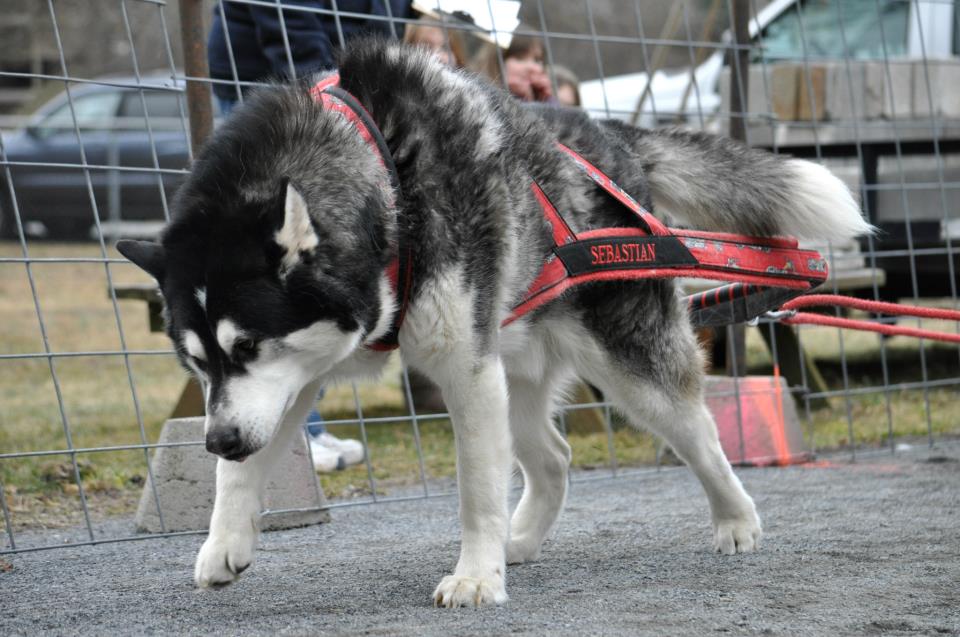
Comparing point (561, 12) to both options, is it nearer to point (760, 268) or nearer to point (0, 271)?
point (0, 271)

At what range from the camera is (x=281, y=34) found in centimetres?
429

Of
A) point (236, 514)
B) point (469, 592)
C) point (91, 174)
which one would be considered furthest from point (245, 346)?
point (91, 174)

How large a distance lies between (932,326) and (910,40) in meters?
2.08

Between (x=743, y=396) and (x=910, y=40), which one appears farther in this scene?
(x=910, y=40)

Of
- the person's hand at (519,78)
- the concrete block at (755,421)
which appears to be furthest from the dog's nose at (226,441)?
the person's hand at (519,78)

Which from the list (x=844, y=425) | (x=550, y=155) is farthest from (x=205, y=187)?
(x=844, y=425)

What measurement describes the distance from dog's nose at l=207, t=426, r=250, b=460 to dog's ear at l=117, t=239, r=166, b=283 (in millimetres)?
388

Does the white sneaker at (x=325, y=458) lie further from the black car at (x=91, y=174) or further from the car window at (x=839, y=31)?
the black car at (x=91, y=174)

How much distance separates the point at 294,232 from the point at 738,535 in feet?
5.02

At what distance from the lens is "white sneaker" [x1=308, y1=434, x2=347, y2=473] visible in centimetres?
485

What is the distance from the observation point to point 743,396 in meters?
4.95

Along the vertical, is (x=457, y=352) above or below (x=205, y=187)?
below

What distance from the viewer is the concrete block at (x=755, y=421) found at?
195 inches

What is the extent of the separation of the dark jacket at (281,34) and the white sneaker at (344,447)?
1.43 metres
